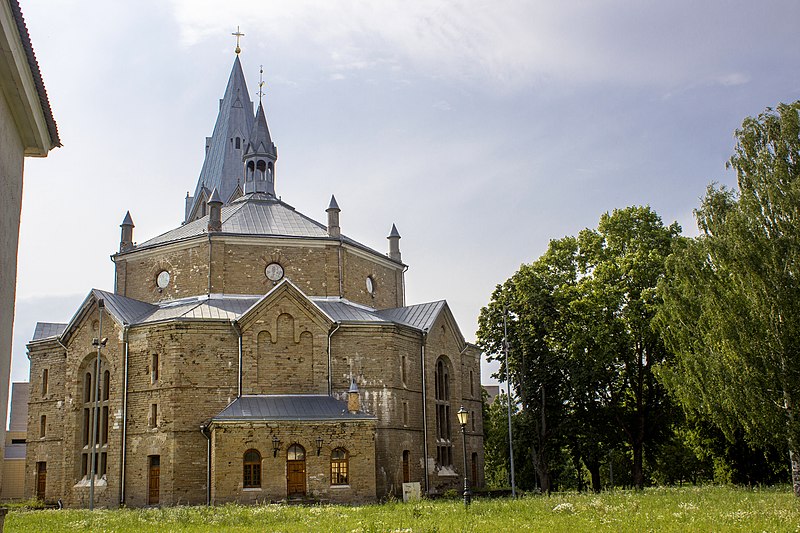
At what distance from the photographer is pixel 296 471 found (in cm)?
Answer: 3102

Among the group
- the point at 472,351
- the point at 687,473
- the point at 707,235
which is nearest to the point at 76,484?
the point at 472,351

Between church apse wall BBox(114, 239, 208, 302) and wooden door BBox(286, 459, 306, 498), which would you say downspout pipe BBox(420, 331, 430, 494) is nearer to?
wooden door BBox(286, 459, 306, 498)

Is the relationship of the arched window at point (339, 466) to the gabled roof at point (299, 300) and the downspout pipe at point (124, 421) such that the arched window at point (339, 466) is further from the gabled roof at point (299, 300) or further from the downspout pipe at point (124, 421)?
the downspout pipe at point (124, 421)

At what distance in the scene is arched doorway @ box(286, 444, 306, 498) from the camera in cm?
3077

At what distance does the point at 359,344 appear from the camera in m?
34.6

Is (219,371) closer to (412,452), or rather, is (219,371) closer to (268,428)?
(268,428)

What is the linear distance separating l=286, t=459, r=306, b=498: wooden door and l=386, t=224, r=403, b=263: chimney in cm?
1445

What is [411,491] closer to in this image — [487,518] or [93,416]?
[487,518]

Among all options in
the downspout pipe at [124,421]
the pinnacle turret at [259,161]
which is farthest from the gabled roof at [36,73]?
the pinnacle turret at [259,161]

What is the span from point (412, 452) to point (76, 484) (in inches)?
586

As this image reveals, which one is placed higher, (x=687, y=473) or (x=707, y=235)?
(x=707, y=235)

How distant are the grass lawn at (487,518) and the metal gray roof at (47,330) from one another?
14.9 m

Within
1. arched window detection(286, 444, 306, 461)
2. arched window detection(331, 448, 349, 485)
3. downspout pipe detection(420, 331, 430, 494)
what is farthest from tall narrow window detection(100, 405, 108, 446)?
downspout pipe detection(420, 331, 430, 494)

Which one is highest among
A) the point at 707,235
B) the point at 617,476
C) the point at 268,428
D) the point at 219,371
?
the point at 707,235
